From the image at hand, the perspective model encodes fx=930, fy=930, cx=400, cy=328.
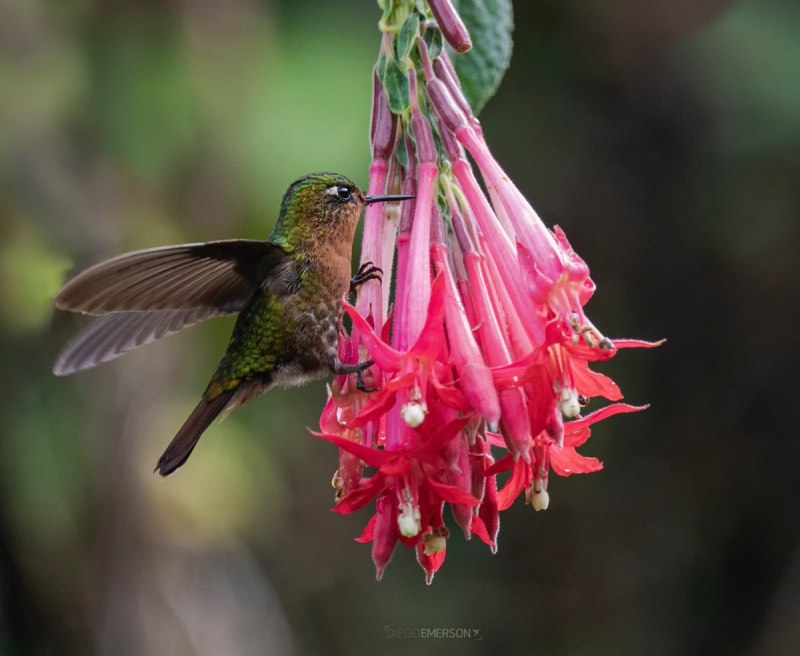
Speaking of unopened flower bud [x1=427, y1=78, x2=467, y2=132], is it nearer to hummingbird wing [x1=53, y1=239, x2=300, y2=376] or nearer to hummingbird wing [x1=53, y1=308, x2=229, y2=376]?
hummingbird wing [x1=53, y1=239, x2=300, y2=376]

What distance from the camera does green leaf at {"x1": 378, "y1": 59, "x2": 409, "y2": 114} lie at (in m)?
1.11

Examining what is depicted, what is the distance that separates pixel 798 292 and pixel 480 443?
318 cm

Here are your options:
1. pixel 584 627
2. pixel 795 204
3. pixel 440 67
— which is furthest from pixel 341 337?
pixel 584 627

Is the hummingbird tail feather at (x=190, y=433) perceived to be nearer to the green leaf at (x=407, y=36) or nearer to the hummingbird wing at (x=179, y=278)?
the hummingbird wing at (x=179, y=278)

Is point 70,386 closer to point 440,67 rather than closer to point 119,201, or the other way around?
point 119,201

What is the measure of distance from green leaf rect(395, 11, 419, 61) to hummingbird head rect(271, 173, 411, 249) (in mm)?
285

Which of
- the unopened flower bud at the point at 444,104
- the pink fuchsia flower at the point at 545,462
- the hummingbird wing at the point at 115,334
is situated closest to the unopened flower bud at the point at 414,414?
the pink fuchsia flower at the point at 545,462

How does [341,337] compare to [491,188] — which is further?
[341,337]

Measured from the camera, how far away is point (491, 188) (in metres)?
1.12

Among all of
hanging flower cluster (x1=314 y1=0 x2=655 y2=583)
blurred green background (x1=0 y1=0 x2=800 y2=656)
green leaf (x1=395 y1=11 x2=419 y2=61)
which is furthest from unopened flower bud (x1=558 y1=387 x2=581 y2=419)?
blurred green background (x1=0 y1=0 x2=800 y2=656)

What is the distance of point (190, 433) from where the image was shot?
4.38 ft

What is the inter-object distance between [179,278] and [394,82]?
456 millimetres

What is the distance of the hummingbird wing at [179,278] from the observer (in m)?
1.16

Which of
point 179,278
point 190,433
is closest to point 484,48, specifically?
point 179,278
